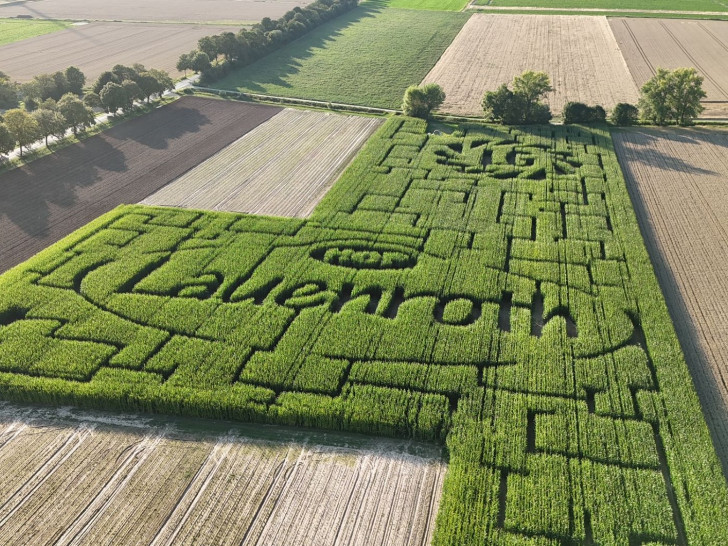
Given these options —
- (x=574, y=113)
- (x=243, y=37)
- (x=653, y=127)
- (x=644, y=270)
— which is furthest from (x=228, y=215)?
(x=243, y=37)

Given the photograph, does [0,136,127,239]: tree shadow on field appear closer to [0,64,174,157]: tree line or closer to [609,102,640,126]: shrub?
[0,64,174,157]: tree line

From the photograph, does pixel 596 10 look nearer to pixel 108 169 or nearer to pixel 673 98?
pixel 673 98

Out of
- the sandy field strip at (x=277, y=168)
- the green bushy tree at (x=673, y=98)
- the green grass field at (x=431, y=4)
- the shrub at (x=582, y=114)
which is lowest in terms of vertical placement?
the sandy field strip at (x=277, y=168)

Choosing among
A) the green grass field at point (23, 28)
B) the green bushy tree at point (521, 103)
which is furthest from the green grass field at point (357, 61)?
the green grass field at point (23, 28)

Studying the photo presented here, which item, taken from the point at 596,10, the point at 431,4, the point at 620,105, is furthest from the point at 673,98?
the point at 431,4

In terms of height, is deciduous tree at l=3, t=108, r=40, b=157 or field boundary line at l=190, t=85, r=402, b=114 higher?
deciduous tree at l=3, t=108, r=40, b=157

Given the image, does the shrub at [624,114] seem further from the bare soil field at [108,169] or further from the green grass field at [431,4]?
the green grass field at [431,4]

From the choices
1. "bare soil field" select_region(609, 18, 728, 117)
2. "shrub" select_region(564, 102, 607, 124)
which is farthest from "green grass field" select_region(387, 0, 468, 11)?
"shrub" select_region(564, 102, 607, 124)
